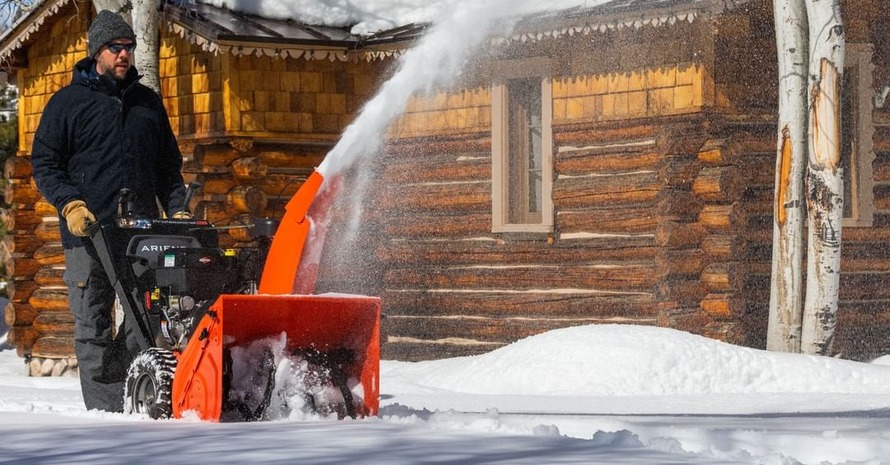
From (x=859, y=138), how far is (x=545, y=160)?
10.2ft

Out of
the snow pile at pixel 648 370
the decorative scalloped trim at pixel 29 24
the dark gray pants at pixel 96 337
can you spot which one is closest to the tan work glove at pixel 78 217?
the dark gray pants at pixel 96 337

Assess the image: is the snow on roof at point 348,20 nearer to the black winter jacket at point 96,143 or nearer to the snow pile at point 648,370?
the snow pile at point 648,370

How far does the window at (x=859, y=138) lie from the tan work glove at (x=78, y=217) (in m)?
9.75

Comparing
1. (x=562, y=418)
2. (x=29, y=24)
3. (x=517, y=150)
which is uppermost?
(x=29, y=24)

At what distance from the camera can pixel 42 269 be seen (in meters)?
18.8

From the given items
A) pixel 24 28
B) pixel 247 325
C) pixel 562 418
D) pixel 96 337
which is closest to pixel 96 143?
pixel 96 337

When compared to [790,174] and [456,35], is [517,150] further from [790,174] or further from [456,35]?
[790,174]

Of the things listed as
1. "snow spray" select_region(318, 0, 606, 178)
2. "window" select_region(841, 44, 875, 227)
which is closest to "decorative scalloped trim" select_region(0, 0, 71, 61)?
"snow spray" select_region(318, 0, 606, 178)

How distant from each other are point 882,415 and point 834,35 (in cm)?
479

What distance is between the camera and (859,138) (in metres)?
15.4

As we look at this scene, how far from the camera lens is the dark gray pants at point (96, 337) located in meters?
7.61

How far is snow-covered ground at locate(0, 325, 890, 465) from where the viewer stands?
5273 millimetres

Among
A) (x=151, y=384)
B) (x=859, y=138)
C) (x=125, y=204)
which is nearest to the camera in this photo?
(x=151, y=384)

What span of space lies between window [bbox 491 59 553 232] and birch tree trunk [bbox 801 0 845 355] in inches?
112
